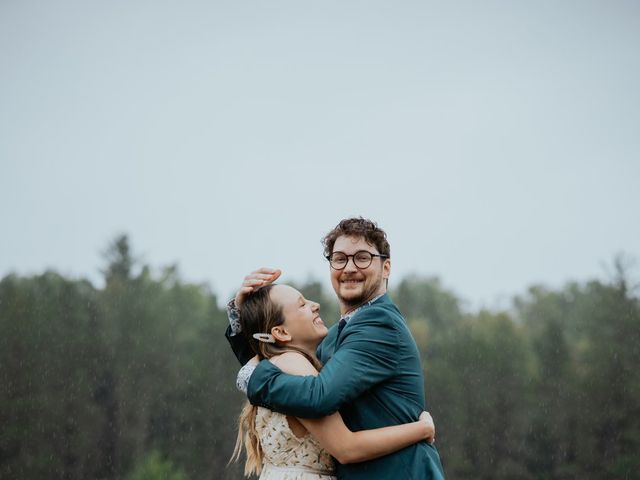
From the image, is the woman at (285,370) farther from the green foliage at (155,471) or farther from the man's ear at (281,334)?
the green foliage at (155,471)

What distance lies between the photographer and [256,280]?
3.03m

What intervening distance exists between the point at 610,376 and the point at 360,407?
32.1 meters

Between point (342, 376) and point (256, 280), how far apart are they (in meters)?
0.61

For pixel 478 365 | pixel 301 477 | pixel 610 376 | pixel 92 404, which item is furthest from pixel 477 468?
pixel 301 477

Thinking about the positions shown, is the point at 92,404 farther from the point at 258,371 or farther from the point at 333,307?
the point at 258,371

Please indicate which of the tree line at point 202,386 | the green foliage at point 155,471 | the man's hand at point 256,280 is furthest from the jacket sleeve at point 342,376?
the tree line at point 202,386

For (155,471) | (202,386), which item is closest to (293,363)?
(155,471)

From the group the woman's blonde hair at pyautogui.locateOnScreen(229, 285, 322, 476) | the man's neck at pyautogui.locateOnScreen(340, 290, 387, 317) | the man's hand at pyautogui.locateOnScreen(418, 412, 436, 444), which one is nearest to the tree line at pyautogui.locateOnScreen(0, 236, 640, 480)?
the woman's blonde hair at pyautogui.locateOnScreen(229, 285, 322, 476)

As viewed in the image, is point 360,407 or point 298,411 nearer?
point 298,411

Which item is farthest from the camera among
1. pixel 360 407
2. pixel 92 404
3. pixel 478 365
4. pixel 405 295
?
pixel 405 295

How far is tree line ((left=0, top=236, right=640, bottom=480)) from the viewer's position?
32.0m

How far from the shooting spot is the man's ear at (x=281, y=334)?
116 inches

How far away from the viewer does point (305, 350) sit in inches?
118

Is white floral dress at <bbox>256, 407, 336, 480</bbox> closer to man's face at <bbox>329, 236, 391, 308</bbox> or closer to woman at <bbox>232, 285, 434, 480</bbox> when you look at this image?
woman at <bbox>232, 285, 434, 480</bbox>
